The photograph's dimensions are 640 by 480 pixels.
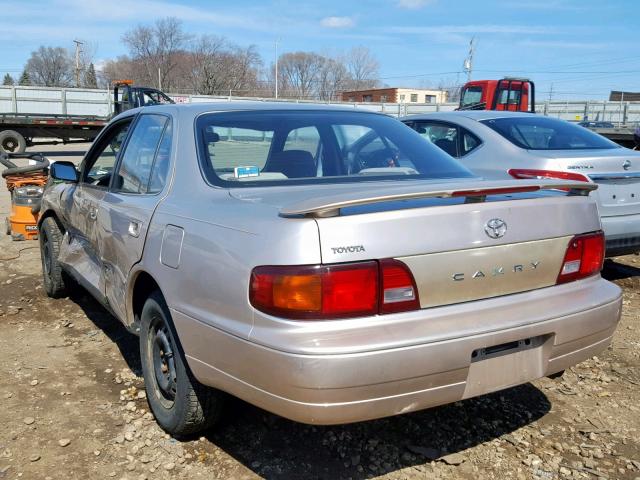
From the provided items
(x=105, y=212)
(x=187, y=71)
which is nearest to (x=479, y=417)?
(x=105, y=212)

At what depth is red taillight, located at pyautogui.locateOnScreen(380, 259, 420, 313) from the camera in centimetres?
215

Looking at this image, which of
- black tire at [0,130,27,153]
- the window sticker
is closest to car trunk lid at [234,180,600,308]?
the window sticker

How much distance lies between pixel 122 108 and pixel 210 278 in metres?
15.6

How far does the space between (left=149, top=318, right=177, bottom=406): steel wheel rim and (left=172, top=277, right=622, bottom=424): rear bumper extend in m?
0.35

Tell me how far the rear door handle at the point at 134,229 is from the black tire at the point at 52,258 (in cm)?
214

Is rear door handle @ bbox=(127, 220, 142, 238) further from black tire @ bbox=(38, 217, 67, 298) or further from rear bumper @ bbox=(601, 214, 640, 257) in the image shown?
rear bumper @ bbox=(601, 214, 640, 257)

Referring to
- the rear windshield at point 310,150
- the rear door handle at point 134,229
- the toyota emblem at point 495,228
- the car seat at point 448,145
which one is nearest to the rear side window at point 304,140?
the rear windshield at point 310,150

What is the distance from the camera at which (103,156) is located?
14.1ft

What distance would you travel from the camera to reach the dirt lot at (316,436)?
2.69 meters

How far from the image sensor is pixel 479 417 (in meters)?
3.14

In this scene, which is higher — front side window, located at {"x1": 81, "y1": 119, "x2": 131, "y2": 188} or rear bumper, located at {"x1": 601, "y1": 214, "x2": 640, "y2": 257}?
front side window, located at {"x1": 81, "y1": 119, "x2": 131, "y2": 188}

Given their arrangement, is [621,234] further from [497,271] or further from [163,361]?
[163,361]

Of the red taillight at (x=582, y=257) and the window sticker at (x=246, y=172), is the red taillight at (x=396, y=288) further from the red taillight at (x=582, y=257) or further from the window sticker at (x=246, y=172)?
the window sticker at (x=246, y=172)

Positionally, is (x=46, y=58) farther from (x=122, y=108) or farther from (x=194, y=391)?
(x=194, y=391)
